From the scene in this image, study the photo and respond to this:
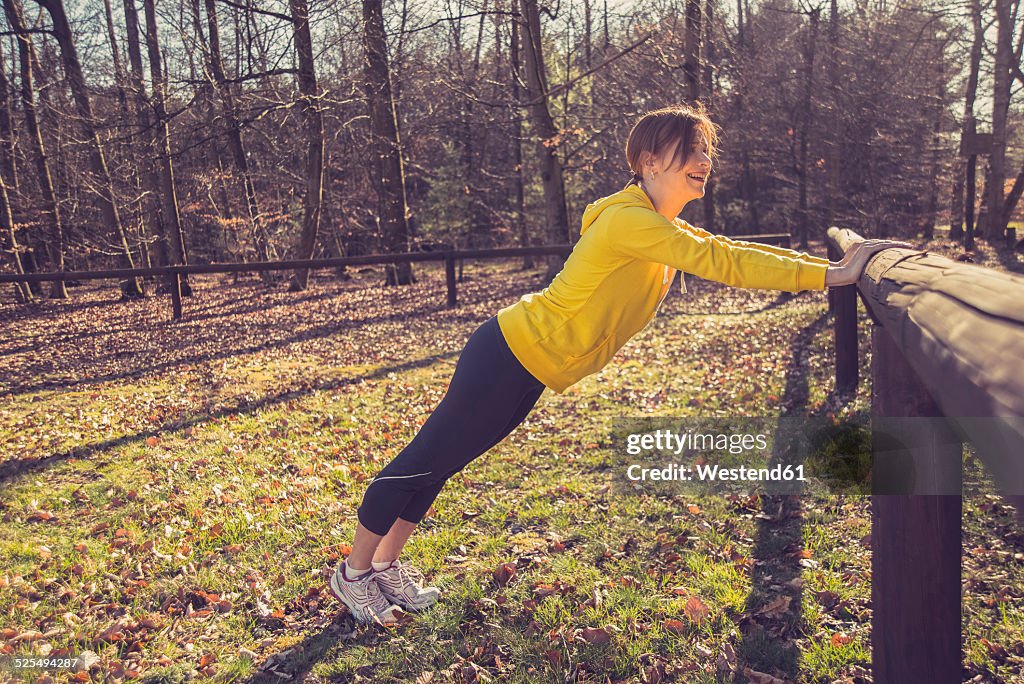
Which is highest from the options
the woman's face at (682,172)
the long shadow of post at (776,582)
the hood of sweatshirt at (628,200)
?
the woman's face at (682,172)

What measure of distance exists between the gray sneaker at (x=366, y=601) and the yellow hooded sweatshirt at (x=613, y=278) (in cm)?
154

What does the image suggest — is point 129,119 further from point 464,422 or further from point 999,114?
point 999,114

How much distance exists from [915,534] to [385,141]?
1722 cm

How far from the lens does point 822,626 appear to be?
3357 mm

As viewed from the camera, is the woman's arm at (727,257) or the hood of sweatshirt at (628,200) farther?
the hood of sweatshirt at (628,200)

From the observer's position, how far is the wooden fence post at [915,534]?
2.11 m

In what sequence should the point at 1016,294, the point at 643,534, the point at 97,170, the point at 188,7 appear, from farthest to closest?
1. the point at 97,170
2. the point at 188,7
3. the point at 643,534
4. the point at 1016,294

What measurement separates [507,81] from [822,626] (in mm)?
25179

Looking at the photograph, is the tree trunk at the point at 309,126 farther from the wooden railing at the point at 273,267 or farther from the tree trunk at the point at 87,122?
the tree trunk at the point at 87,122

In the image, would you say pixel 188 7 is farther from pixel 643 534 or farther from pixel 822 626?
pixel 822 626

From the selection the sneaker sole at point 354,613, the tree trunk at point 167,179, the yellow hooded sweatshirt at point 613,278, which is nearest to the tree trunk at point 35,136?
the tree trunk at point 167,179

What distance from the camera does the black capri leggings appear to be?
2963 millimetres

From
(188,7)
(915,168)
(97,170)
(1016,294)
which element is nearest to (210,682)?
(1016,294)

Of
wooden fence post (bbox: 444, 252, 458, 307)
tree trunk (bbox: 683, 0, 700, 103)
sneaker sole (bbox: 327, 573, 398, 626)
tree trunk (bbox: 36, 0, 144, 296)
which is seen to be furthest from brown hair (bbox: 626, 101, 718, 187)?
tree trunk (bbox: 36, 0, 144, 296)
